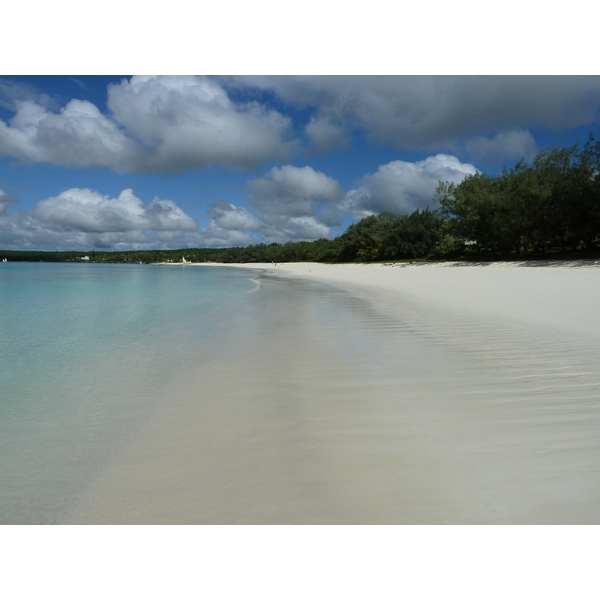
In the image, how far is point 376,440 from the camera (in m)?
3.52

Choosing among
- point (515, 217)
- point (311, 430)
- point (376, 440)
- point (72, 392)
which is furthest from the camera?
point (515, 217)

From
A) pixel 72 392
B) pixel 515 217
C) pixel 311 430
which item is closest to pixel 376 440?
pixel 311 430

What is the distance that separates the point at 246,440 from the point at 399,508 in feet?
5.09

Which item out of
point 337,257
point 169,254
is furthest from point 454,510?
point 169,254

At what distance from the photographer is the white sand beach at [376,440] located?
261 cm

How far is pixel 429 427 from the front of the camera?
→ 12.2 feet

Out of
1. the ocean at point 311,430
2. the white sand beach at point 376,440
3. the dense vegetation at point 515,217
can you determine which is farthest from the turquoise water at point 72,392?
the dense vegetation at point 515,217

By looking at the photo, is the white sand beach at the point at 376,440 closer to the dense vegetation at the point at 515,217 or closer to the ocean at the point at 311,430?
the ocean at the point at 311,430

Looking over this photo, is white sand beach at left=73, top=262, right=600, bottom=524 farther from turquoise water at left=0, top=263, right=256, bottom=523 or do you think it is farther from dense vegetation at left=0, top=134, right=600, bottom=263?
dense vegetation at left=0, top=134, right=600, bottom=263

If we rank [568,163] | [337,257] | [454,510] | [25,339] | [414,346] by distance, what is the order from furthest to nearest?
[337,257]
[568,163]
[25,339]
[414,346]
[454,510]

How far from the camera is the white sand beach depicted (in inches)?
103

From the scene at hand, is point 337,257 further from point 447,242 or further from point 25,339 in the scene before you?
point 25,339

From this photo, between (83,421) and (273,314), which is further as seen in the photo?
(273,314)

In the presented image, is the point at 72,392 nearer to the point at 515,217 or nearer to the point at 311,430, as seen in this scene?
the point at 311,430
